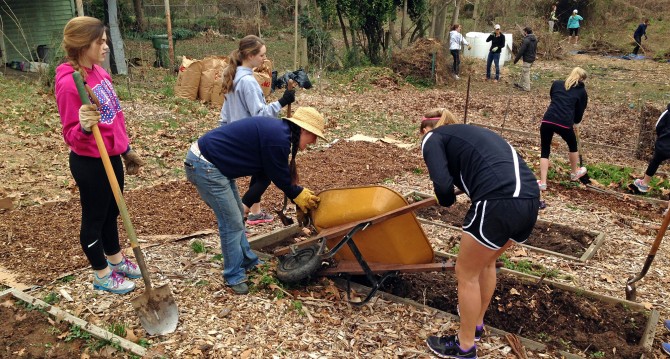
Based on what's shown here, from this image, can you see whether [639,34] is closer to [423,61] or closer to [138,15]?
[423,61]

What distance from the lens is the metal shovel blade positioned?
354cm

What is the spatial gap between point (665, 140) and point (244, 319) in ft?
19.8

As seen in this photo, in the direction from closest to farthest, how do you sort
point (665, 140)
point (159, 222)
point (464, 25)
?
point (159, 222) < point (665, 140) < point (464, 25)

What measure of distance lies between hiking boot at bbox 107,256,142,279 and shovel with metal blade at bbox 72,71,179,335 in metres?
0.68

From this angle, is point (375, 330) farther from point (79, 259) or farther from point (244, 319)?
point (79, 259)

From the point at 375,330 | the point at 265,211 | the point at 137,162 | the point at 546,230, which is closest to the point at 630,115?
the point at 546,230

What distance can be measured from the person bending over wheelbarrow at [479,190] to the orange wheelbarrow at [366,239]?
1.60 ft

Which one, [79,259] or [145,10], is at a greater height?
[145,10]

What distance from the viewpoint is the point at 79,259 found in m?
4.71

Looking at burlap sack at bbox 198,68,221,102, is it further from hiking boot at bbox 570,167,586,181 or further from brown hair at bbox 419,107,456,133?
brown hair at bbox 419,107,456,133

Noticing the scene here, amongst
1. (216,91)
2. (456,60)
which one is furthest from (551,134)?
(456,60)

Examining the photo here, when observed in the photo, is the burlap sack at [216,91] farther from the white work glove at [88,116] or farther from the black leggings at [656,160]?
the white work glove at [88,116]


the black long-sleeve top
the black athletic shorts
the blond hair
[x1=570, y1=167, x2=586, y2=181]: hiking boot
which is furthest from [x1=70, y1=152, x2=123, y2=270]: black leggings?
the black long-sleeve top

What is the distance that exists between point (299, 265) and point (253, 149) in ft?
3.27
